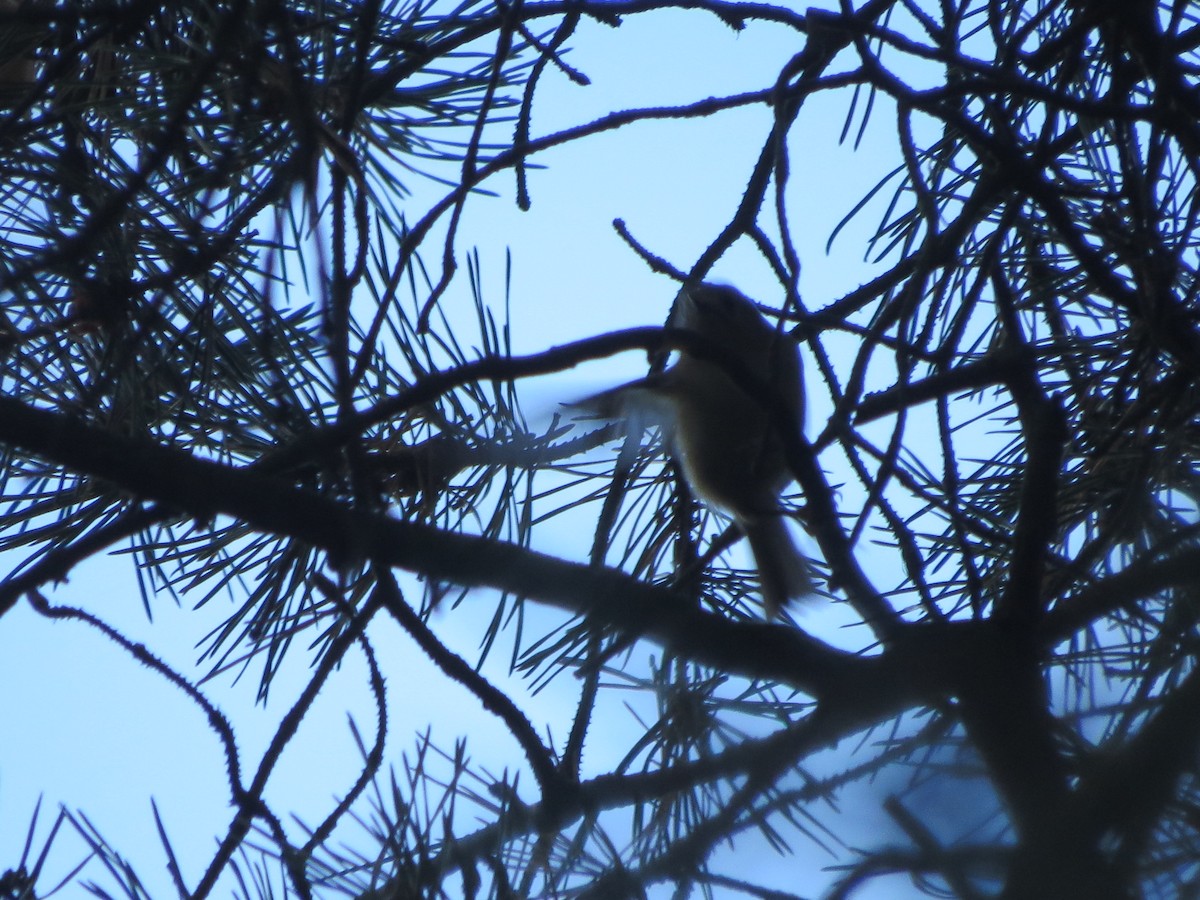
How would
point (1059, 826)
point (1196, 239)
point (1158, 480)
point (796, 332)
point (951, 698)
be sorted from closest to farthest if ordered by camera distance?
point (1059, 826) → point (951, 698) → point (796, 332) → point (1158, 480) → point (1196, 239)

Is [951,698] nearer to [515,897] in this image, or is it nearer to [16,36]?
[515,897]

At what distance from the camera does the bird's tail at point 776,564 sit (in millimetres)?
1320

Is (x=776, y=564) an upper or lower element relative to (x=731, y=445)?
lower

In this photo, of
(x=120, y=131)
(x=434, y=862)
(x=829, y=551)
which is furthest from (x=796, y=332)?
(x=120, y=131)

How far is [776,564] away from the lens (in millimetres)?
1394

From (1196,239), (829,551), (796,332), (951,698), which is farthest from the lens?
(1196,239)

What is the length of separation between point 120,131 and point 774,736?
861 millimetres

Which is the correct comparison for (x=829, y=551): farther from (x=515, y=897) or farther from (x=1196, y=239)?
(x=1196, y=239)

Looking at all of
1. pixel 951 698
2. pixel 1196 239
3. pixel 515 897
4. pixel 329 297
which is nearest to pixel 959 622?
pixel 951 698

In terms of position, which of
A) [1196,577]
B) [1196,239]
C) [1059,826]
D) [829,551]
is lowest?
[1059,826]

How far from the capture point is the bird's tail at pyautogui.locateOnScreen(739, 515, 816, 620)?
132cm

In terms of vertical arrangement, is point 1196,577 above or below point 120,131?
below

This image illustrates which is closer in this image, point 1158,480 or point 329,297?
point 329,297

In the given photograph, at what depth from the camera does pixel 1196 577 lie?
21.7 inches
